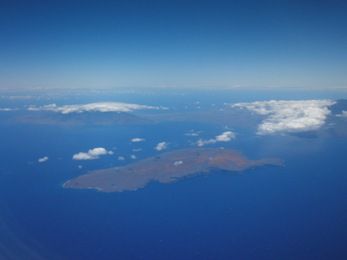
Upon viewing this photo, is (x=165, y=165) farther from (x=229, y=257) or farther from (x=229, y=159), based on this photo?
(x=229, y=257)

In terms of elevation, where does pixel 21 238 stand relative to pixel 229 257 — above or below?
above

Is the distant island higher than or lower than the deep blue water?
lower

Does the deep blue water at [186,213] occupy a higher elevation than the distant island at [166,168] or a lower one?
higher

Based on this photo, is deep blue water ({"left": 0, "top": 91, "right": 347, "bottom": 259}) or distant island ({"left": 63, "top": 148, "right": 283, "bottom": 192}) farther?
distant island ({"left": 63, "top": 148, "right": 283, "bottom": 192})

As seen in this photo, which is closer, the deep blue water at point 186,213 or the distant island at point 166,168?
the deep blue water at point 186,213

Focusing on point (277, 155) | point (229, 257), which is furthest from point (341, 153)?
point (229, 257)
